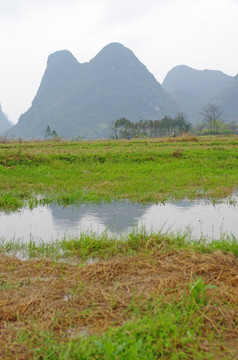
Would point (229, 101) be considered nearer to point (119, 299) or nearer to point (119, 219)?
point (119, 219)

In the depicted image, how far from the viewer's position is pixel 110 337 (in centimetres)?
250

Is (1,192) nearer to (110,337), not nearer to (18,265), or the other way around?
(18,265)

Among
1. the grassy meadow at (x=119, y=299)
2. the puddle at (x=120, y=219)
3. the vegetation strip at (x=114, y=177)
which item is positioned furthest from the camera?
the vegetation strip at (x=114, y=177)

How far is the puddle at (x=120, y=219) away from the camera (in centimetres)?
586

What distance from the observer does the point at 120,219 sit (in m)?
6.79

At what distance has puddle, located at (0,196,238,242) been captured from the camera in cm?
586

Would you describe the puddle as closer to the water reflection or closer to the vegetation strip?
the water reflection

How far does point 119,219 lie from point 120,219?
21 mm

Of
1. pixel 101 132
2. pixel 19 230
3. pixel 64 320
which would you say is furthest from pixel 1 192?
pixel 101 132

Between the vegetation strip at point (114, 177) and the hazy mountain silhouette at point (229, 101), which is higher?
the hazy mountain silhouette at point (229, 101)

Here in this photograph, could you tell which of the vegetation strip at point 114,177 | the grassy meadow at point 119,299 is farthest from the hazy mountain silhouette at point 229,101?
the grassy meadow at point 119,299

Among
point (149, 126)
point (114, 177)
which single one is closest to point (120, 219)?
point (114, 177)

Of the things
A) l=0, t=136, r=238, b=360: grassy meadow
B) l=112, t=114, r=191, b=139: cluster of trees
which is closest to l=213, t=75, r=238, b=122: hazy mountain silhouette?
l=112, t=114, r=191, b=139: cluster of trees

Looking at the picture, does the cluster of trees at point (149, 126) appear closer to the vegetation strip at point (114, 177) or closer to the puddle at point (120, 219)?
the vegetation strip at point (114, 177)
